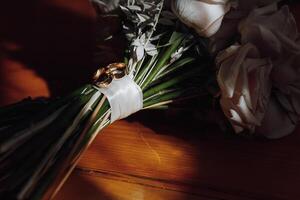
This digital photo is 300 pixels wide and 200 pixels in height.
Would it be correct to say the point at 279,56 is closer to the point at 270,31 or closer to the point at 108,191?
the point at 270,31

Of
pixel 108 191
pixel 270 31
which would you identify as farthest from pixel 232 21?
pixel 108 191

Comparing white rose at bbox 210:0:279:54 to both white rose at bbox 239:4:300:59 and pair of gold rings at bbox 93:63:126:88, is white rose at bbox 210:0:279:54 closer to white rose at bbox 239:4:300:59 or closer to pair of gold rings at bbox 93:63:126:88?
white rose at bbox 239:4:300:59

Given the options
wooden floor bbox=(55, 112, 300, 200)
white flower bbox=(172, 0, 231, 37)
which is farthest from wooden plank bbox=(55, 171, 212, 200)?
white flower bbox=(172, 0, 231, 37)

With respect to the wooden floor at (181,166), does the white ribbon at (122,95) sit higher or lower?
higher

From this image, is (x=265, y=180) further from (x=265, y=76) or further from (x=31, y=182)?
(x=31, y=182)

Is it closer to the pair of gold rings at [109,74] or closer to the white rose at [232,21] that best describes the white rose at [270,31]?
the white rose at [232,21]

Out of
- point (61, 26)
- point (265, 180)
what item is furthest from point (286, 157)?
point (61, 26)

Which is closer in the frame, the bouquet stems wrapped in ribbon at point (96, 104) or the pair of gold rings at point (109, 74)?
the bouquet stems wrapped in ribbon at point (96, 104)

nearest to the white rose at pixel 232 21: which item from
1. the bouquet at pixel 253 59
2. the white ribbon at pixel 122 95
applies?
the bouquet at pixel 253 59
